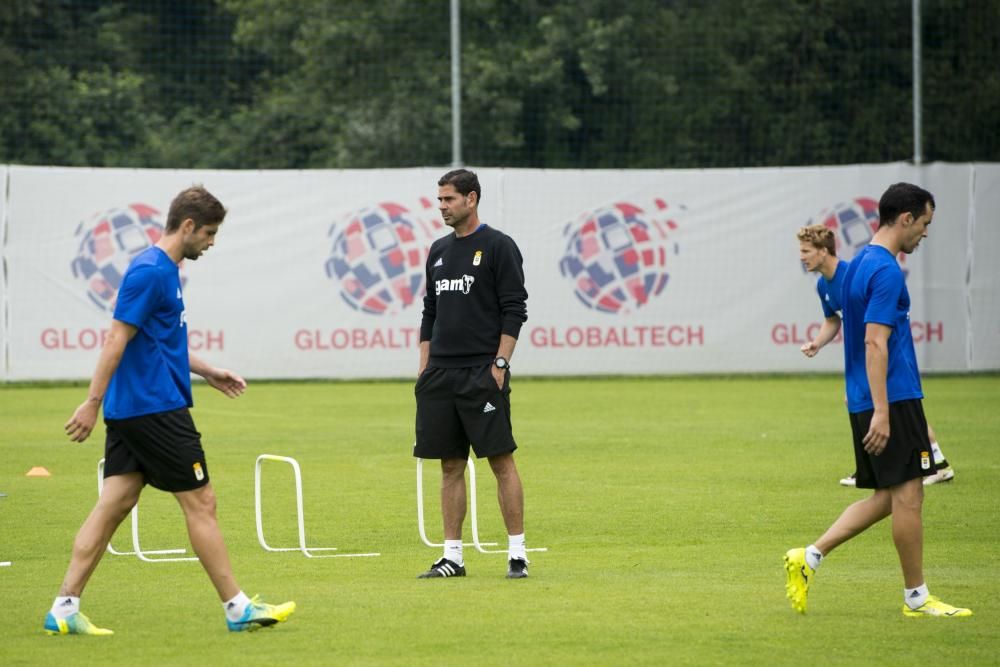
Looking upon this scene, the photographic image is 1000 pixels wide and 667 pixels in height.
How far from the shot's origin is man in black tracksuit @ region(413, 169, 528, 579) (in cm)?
941

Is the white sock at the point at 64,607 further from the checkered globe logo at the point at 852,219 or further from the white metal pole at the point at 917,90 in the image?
the white metal pole at the point at 917,90

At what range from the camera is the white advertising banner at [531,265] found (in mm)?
25641

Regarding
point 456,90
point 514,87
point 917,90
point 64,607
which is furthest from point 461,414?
point 514,87

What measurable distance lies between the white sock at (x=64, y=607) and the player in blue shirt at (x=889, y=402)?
11.0ft

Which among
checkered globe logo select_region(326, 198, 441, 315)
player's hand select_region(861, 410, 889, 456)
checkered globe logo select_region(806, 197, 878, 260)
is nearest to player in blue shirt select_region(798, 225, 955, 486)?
player's hand select_region(861, 410, 889, 456)

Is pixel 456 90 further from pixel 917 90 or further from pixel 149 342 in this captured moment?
pixel 149 342

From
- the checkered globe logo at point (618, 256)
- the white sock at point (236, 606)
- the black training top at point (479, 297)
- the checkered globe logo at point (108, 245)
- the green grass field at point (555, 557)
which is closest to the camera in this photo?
the green grass field at point (555, 557)

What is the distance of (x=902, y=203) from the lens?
8.05 m

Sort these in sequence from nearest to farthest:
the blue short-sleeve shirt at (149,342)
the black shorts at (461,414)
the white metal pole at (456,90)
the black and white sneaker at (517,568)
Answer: the blue short-sleeve shirt at (149,342)
the black and white sneaker at (517,568)
the black shorts at (461,414)
the white metal pole at (456,90)

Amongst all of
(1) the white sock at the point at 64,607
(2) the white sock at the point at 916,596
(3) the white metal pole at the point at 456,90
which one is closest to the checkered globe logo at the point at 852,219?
(3) the white metal pole at the point at 456,90

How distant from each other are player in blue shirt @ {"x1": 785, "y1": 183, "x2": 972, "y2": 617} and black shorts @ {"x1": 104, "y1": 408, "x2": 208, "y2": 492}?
289 centimetres

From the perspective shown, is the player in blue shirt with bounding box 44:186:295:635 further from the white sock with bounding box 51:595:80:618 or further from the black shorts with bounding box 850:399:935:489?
the black shorts with bounding box 850:399:935:489

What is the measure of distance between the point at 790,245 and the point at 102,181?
36.4 feet

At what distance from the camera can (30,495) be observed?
1307 cm
